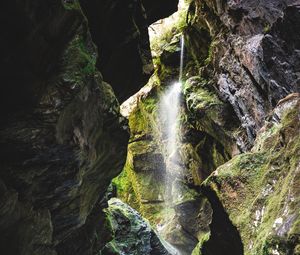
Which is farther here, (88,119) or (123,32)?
(123,32)

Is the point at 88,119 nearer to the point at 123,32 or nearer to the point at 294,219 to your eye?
the point at 123,32

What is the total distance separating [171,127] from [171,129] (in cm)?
20

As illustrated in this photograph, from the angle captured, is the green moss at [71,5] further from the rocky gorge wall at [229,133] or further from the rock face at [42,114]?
the rocky gorge wall at [229,133]

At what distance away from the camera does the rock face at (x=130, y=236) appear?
1980 cm

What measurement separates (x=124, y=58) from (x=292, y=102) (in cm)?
659

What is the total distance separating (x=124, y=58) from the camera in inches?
547

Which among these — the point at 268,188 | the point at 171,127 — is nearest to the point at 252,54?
the point at 268,188

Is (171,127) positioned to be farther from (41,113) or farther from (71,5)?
(41,113)

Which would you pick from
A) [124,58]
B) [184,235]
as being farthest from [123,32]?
[184,235]

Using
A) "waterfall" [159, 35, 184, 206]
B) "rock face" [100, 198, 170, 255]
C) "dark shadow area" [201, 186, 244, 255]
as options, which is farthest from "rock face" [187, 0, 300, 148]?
"rock face" [100, 198, 170, 255]

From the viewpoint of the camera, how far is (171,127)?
115 ft

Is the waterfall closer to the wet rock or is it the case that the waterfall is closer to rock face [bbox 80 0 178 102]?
rock face [bbox 80 0 178 102]

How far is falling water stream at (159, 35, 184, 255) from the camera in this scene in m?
33.4

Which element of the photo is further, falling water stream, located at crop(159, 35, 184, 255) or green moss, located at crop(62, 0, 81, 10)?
falling water stream, located at crop(159, 35, 184, 255)
